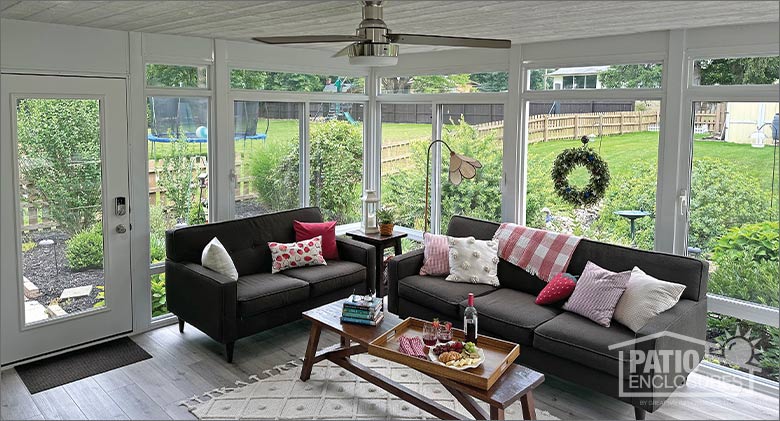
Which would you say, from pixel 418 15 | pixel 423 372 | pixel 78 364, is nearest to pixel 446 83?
pixel 418 15

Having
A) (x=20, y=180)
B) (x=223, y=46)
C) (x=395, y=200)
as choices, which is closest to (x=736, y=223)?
(x=395, y=200)

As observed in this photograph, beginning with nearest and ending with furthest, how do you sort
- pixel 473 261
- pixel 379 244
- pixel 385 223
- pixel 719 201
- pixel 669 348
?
pixel 669 348, pixel 719 201, pixel 473 261, pixel 379 244, pixel 385 223

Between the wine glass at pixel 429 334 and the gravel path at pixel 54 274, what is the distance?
257 cm

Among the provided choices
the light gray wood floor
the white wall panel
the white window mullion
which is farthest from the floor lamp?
the white wall panel

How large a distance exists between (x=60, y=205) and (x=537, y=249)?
339cm

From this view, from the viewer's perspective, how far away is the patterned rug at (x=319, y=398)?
12.3 feet

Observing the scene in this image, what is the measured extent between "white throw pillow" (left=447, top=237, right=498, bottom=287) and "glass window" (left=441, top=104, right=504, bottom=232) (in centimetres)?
A: 83

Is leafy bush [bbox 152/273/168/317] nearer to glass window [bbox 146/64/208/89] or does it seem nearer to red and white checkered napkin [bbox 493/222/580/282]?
glass window [bbox 146/64/208/89]

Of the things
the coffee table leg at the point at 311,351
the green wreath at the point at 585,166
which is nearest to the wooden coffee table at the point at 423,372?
the coffee table leg at the point at 311,351

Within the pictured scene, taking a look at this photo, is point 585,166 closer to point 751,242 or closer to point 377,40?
point 751,242

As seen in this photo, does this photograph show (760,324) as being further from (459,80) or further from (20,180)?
(20,180)

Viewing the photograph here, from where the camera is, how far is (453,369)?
10.8 feet

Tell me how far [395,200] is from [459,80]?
1420 mm

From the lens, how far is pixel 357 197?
6.70 m
